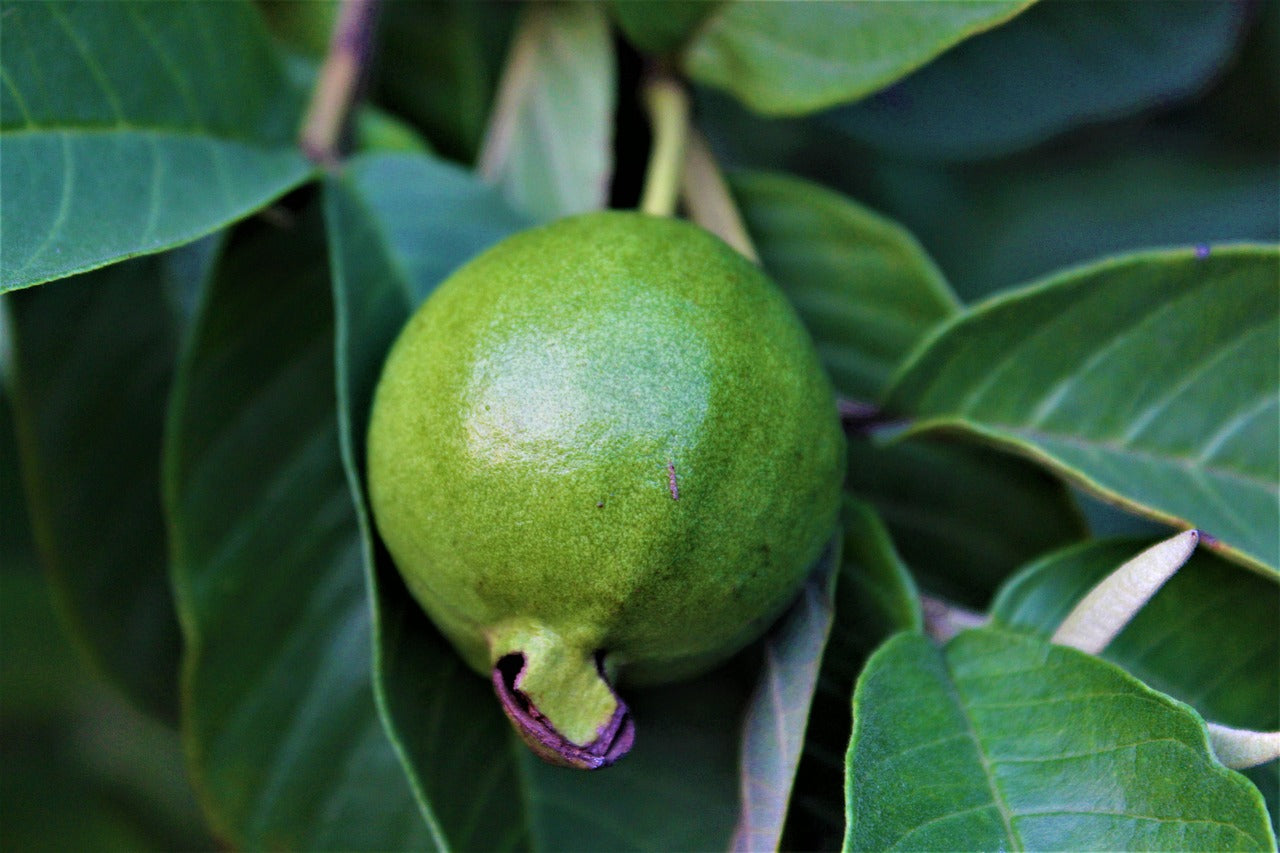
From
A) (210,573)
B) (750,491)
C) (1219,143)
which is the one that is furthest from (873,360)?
(1219,143)

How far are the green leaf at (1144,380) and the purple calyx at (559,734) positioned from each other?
39cm

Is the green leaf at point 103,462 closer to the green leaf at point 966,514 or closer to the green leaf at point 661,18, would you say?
the green leaf at point 661,18

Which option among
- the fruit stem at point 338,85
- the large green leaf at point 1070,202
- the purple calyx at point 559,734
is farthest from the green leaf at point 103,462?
the large green leaf at point 1070,202

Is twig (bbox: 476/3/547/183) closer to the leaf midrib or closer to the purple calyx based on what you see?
the leaf midrib

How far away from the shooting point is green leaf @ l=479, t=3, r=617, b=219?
1.15m

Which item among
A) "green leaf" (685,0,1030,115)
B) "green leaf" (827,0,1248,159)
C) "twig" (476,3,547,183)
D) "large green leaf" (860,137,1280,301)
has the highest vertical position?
"green leaf" (685,0,1030,115)

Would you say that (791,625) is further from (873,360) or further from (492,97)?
(492,97)

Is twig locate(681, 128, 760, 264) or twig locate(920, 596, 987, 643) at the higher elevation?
twig locate(681, 128, 760, 264)

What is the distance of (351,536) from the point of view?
1078mm

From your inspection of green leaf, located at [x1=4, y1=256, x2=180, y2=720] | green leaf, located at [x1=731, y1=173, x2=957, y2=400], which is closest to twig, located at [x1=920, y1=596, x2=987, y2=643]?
green leaf, located at [x1=731, y1=173, x2=957, y2=400]

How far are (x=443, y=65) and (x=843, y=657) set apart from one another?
0.85 metres

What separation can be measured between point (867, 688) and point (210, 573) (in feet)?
2.05

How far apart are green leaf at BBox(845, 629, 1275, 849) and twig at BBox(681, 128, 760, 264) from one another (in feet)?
1.51

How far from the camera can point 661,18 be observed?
1036mm
